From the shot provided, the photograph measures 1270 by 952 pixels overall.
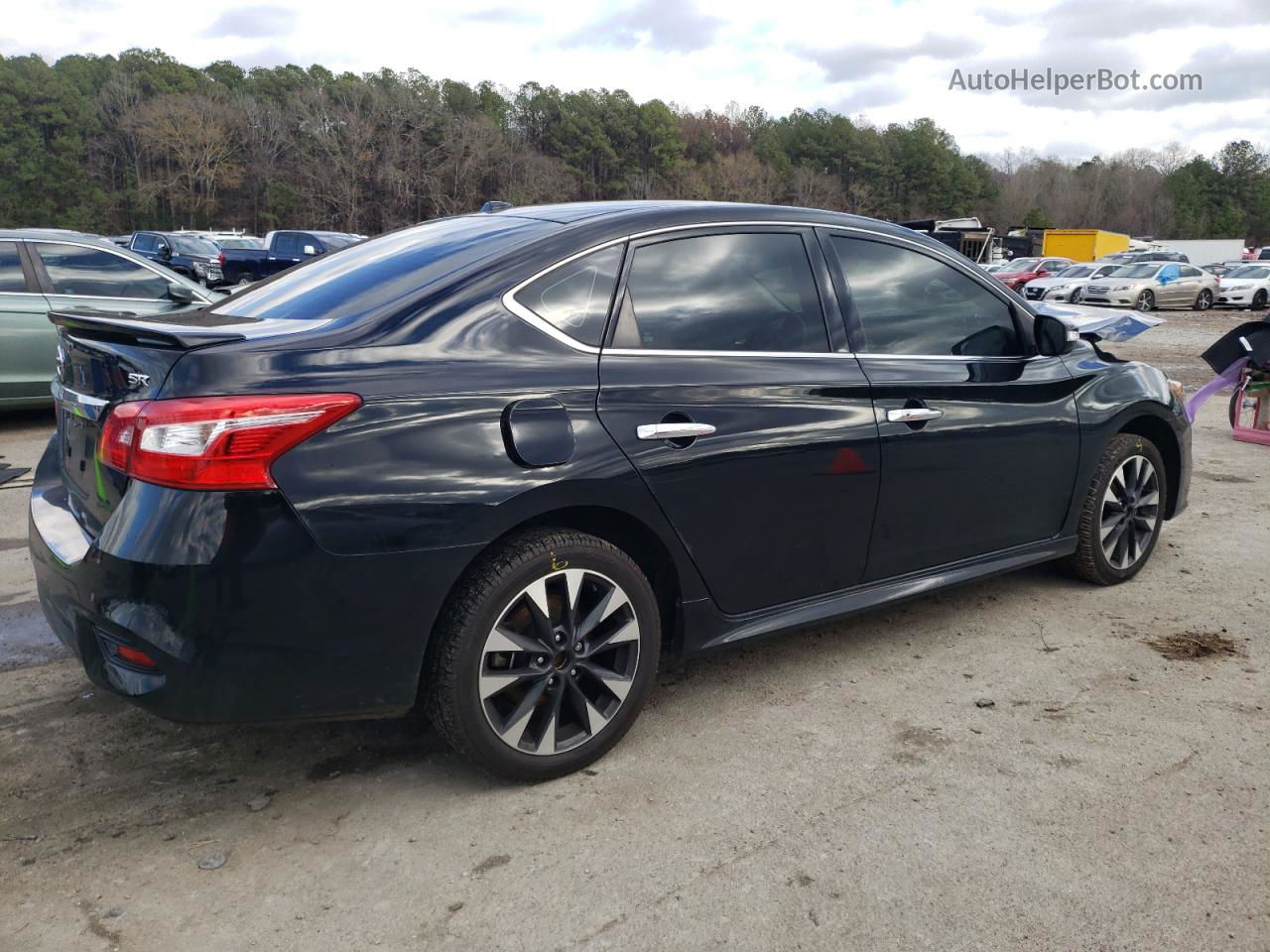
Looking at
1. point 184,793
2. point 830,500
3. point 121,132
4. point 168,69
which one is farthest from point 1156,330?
point 168,69

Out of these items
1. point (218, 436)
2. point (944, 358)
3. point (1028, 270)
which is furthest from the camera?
point (1028, 270)

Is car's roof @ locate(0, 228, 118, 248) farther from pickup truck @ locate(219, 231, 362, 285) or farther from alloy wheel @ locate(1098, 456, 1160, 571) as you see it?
pickup truck @ locate(219, 231, 362, 285)

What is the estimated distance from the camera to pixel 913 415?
3820mm

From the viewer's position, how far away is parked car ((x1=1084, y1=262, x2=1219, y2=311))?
30.0 metres

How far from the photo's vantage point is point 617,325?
3.24 m

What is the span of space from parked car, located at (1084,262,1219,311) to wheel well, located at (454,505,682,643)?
98.6ft

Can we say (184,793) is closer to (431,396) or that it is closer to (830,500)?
(431,396)

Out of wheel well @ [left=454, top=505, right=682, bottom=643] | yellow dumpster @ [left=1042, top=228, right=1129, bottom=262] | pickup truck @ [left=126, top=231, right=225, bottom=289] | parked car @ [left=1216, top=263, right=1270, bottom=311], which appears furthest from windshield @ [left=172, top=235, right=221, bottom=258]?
yellow dumpster @ [left=1042, top=228, right=1129, bottom=262]

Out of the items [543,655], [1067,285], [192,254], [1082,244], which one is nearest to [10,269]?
[543,655]

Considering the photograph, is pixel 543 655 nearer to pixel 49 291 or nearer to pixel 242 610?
pixel 242 610

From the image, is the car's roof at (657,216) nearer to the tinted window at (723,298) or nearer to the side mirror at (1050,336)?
the tinted window at (723,298)

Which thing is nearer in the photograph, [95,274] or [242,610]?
[242,610]

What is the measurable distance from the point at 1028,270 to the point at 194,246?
2732cm

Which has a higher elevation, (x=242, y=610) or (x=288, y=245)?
(x=288, y=245)
